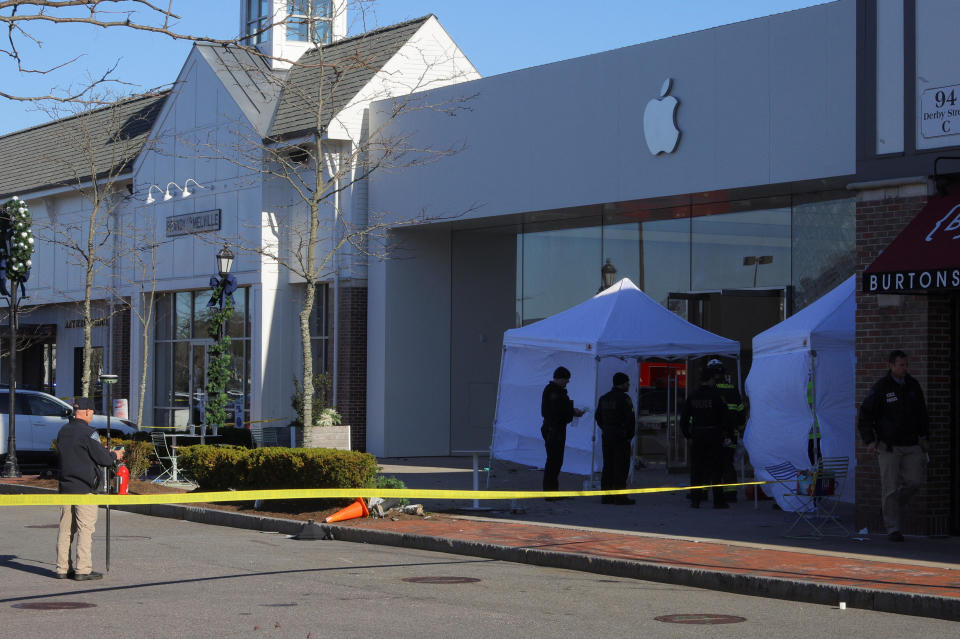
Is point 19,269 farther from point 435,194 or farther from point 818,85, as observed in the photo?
point 818,85

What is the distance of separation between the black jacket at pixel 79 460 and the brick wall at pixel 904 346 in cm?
832

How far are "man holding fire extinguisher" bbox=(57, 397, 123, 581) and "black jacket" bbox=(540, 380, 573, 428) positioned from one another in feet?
24.2

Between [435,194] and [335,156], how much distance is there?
2717 mm

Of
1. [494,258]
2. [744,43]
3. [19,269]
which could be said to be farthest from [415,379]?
[744,43]

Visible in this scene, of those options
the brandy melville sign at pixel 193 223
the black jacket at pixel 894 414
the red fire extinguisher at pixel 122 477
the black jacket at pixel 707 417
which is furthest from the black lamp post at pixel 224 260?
the black jacket at pixel 894 414

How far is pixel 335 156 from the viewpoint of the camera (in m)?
27.4

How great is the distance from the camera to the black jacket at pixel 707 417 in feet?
58.0

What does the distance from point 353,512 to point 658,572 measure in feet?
17.6

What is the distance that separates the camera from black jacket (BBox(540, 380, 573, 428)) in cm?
1791

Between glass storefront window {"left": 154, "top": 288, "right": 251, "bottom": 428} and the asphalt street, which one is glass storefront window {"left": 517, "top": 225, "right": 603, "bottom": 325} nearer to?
glass storefront window {"left": 154, "top": 288, "right": 251, "bottom": 428}

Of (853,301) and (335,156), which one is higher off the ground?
(335,156)

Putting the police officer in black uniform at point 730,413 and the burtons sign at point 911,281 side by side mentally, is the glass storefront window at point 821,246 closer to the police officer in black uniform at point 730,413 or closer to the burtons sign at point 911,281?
the police officer in black uniform at point 730,413

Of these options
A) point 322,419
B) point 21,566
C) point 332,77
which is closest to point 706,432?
point 21,566

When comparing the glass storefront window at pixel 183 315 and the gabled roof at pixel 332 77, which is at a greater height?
the gabled roof at pixel 332 77
